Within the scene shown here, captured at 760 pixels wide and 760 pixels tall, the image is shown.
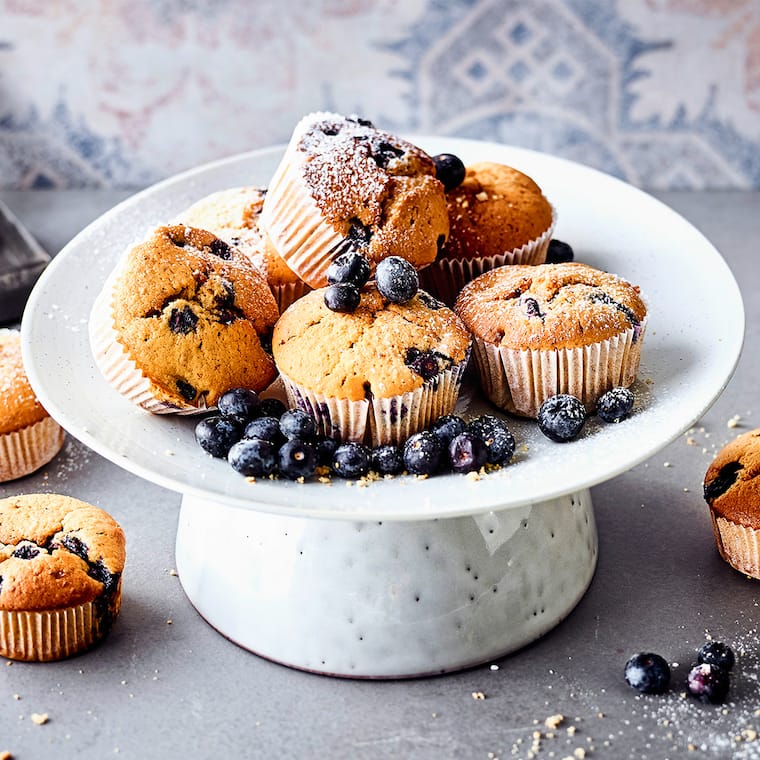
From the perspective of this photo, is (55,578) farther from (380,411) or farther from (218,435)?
(380,411)

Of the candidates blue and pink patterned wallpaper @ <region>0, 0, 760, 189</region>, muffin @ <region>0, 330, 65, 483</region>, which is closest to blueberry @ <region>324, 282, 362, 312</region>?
muffin @ <region>0, 330, 65, 483</region>

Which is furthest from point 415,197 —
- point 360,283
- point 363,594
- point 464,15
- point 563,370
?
point 464,15

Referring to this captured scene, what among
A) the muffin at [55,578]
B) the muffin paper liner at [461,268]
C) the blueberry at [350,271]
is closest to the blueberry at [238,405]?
the blueberry at [350,271]

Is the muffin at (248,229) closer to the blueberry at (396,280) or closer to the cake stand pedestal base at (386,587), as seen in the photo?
the blueberry at (396,280)

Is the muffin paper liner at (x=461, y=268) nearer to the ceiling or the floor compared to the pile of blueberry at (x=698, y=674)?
nearer to the ceiling

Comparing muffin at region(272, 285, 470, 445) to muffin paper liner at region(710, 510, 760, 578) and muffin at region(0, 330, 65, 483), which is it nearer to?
muffin paper liner at region(710, 510, 760, 578)

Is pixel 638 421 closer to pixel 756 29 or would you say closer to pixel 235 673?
pixel 235 673
